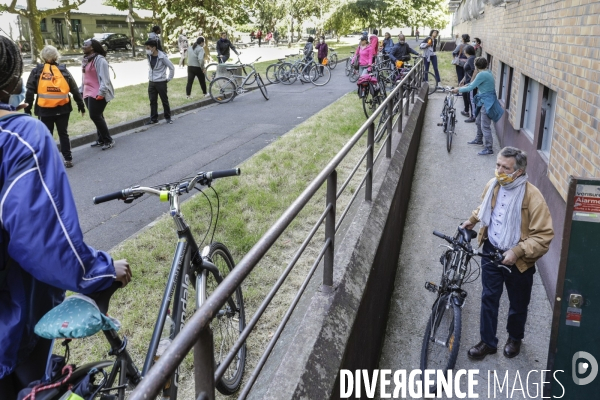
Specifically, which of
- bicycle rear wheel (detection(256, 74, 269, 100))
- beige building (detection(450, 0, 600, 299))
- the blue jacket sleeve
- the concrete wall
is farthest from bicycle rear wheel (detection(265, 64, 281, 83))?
the blue jacket sleeve

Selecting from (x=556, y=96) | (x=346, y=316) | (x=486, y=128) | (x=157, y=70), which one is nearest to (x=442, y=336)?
(x=346, y=316)

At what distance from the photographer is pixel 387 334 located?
15.8ft

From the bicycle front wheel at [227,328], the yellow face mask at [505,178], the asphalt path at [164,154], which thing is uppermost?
the yellow face mask at [505,178]

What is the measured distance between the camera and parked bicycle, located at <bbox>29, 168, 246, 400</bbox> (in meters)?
2.14

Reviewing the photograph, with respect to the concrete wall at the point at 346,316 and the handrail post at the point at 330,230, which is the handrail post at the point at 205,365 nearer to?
the concrete wall at the point at 346,316

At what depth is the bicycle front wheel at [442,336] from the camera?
4.23 meters

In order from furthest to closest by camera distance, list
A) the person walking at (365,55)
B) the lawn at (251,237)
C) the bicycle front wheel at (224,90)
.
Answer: the person walking at (365,55)
the bicycle front wheel at (224,90)
the lawn at (251,237)

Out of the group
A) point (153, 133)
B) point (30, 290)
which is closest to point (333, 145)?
point (153, 133)

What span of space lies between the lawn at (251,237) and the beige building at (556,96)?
2265 mm

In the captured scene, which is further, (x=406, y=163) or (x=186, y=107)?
(x=186, y=107)

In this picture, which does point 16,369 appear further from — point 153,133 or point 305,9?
point 305,9

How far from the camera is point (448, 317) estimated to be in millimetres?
4352

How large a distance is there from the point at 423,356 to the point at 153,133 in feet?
28.8

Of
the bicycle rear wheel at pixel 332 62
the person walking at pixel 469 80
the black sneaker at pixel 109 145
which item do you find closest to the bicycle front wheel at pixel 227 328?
the black sneaker at pixel 109 145
